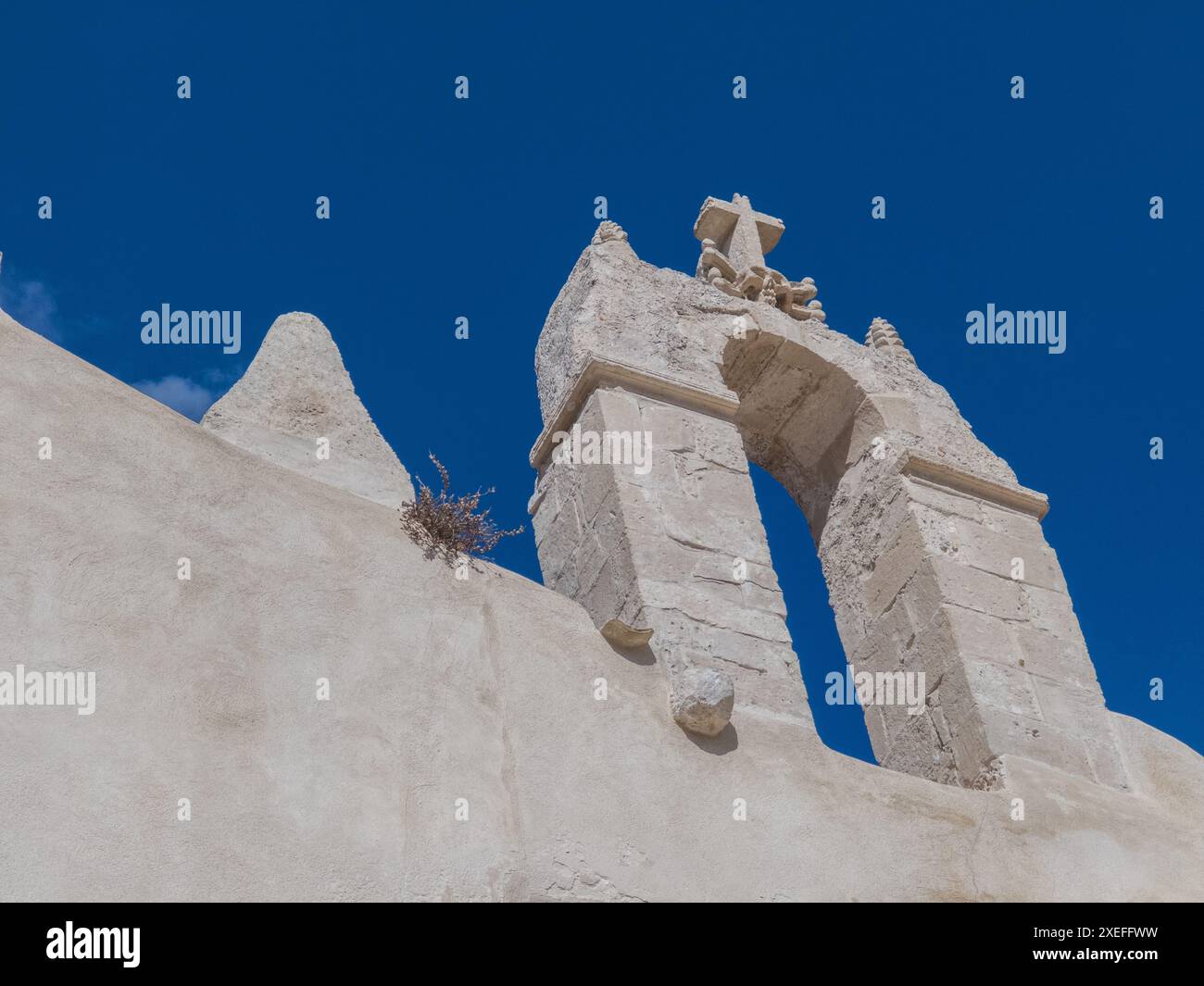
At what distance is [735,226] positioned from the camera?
771 centimetres

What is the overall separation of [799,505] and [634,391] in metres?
1.67

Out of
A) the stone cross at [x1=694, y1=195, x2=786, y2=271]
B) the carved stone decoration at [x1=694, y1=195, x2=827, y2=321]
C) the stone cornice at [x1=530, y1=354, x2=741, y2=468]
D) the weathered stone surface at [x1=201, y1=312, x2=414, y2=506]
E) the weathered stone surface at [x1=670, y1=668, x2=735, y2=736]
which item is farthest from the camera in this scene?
the stone cross at [x1=694, y1=195, x2=786, y2=271]

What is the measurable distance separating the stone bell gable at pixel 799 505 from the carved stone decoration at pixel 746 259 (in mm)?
16

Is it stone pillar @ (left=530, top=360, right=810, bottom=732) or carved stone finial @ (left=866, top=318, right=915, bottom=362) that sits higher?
carved stone finial @ (left=866, top=318, right=915, bottom=362)

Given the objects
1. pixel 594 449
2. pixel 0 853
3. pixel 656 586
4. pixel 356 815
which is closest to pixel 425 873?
pixel 356 815

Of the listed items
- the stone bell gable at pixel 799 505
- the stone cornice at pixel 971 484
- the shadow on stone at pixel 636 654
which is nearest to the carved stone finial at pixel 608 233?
the stone bell gable at pixel 799 505

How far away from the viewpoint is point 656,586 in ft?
16.1

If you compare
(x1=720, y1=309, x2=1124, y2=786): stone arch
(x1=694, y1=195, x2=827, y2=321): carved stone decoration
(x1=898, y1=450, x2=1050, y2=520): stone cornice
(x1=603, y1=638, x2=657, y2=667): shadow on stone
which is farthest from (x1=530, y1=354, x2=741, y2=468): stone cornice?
(x1=603, y1=638, x2=657, y2=667): shadow on stone

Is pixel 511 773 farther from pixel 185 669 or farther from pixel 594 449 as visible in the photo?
pixel 594 449

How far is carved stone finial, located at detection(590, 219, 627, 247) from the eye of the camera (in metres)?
6.71

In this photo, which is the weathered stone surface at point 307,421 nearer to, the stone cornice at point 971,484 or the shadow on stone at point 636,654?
the shadow on stone at point 636,654

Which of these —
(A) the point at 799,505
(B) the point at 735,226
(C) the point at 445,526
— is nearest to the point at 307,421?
(C) the point at 445,526

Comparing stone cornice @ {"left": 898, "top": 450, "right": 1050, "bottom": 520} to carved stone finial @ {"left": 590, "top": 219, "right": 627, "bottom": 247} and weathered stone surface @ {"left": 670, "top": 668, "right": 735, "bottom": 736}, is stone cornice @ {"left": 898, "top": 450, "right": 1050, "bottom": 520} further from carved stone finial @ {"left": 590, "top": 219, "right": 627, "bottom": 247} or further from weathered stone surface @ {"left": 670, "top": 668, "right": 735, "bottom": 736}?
weathered stone surface @ {"left": 670, "top": 668, "right": 735, "bottom": 736}

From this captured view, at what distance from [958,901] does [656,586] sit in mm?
1429
